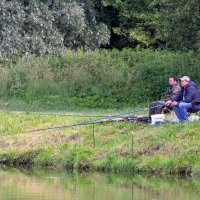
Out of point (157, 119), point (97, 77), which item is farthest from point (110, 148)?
point (97, 77)

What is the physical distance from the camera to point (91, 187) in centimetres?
2073

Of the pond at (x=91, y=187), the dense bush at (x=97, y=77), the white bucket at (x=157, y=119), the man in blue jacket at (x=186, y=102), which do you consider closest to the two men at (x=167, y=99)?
the white bucket at (x=157, y=119)

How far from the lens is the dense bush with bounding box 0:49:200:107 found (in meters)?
35.2

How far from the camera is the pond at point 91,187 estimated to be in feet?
63.2

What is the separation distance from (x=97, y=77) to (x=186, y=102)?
12277mm

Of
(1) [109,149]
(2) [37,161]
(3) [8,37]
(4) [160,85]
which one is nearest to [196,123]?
(1) [109,149]

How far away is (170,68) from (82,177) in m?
13.7

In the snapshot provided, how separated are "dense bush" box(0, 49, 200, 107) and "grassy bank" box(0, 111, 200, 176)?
788 centimetres

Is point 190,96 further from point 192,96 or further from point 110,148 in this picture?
point 110,148

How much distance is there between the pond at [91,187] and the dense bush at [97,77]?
1171 cm

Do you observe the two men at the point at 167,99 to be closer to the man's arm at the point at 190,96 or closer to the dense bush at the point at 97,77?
the man's arm at the point at 190,96

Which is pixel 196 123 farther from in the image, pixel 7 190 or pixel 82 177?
pixel 7 190

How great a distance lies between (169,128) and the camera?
24.3 metres

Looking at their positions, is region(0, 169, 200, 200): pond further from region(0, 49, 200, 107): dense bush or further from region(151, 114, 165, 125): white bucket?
region(0, 49, 200, 107): dense bush
